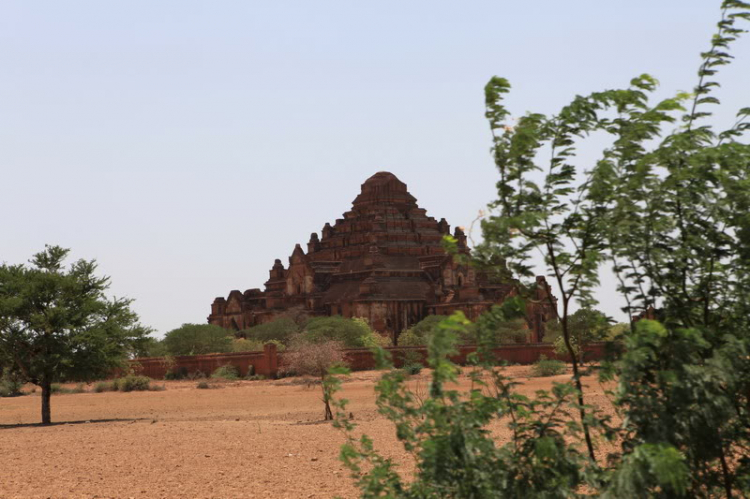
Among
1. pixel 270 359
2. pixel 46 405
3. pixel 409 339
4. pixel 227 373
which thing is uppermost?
pixel 409 339

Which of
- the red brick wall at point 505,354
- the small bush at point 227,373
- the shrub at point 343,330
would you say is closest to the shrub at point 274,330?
the shrub at point 343,330

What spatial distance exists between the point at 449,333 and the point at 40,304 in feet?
83.0

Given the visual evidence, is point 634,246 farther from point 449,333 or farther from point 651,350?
point 449,333

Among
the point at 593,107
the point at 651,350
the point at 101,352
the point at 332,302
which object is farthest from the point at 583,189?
the point at 332,302

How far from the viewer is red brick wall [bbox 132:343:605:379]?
51344 millimetres

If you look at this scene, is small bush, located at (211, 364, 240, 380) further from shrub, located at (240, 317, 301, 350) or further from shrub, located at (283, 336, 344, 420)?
shrub, located at (240, 317, 301, 350)

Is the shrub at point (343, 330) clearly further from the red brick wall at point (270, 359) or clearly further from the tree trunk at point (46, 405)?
the tree trunk at point (46, 405)

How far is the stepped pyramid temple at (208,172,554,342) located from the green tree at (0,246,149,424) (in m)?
43.0

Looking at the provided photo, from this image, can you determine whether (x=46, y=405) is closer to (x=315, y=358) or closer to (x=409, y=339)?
(x=315, y=358)

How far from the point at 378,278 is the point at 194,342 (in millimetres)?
16961

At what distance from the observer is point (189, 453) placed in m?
18.2

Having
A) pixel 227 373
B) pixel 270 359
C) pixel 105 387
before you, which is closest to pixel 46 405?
pixel 105 387

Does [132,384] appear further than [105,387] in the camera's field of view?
No

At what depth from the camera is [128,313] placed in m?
30.8
